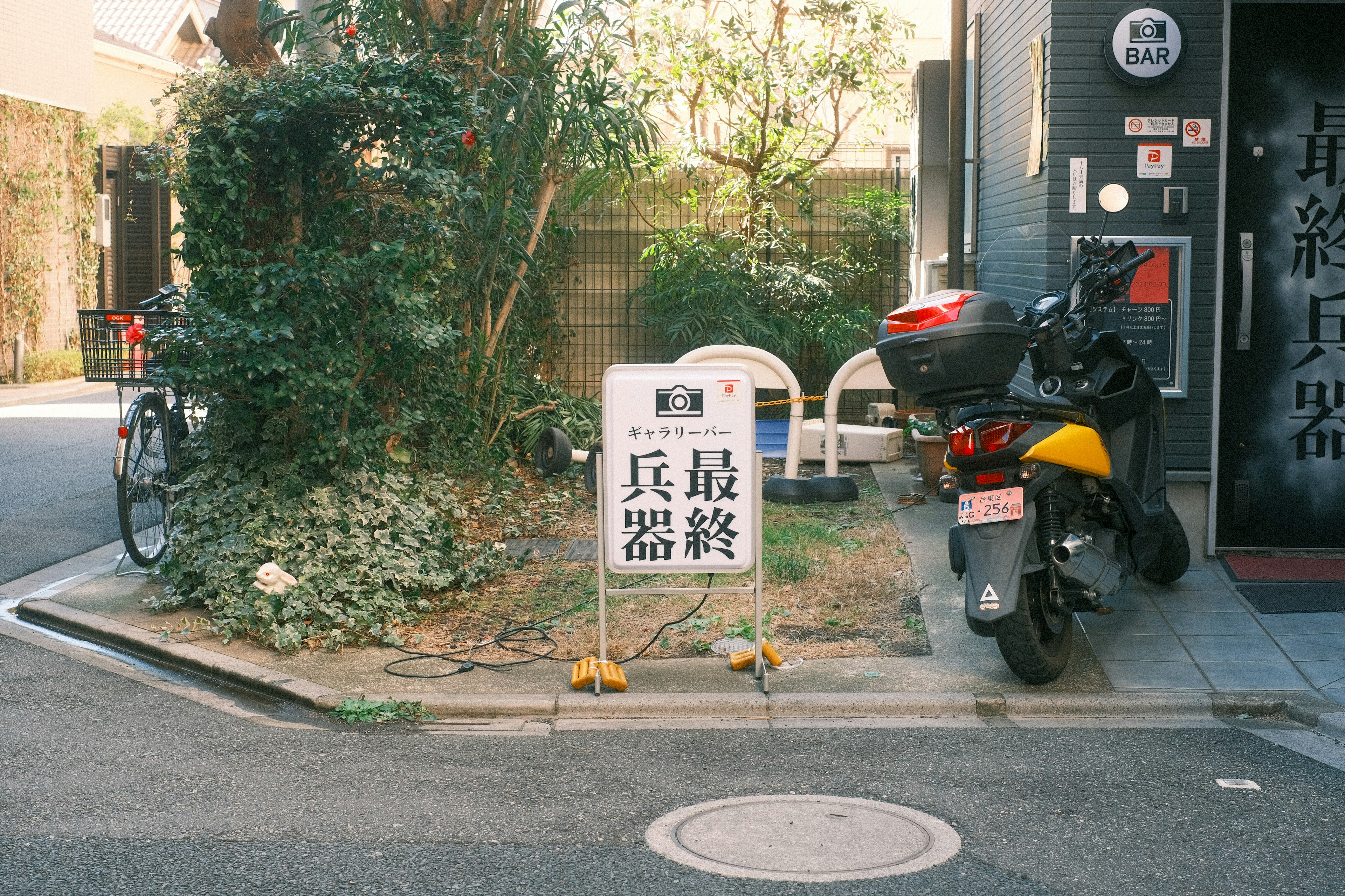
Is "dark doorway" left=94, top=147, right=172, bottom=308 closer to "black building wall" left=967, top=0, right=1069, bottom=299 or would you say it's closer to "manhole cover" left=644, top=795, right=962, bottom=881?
"black building wall" left=967, top=0, right=1069, bottom=299

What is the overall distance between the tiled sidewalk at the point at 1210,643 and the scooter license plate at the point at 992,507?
3.26ft

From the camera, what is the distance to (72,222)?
22.6 metres

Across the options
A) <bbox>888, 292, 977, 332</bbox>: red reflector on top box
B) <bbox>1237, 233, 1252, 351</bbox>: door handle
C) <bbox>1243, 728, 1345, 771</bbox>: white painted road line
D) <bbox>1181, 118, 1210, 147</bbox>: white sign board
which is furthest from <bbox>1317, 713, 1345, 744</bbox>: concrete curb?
<bbox>1181, 118, 1210, 147</bbox>: white sign board

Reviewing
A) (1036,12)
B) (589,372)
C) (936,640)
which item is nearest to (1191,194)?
(1036,12)

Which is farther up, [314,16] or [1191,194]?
[314,16]

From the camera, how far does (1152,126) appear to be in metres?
7.40

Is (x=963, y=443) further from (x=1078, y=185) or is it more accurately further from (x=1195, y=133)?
(x=1195, y=133)

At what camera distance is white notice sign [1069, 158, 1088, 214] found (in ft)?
24.6

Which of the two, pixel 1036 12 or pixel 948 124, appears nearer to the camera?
pixel 1036 12

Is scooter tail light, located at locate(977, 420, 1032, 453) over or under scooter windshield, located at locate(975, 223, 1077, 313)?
under

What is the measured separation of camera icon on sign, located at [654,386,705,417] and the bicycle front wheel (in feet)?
11.0

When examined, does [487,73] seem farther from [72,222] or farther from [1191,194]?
[72,222]

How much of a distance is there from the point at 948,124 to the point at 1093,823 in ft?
22.8

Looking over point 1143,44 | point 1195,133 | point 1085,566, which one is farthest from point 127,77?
point 1085,566
